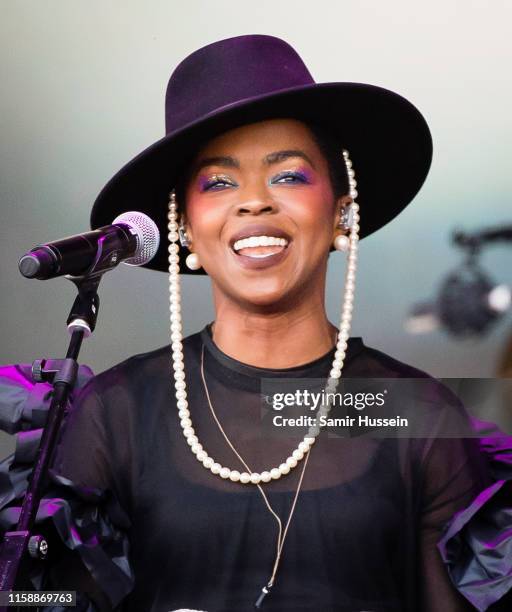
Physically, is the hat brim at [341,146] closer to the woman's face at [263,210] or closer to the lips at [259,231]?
the woman's face at [263,210]

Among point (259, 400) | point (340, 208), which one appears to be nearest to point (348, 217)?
point (340, 208)

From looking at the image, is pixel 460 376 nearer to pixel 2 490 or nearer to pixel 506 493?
pixel 506 493

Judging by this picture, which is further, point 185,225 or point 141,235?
point 185,225

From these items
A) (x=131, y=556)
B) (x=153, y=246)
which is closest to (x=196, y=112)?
(x=153, y=246)

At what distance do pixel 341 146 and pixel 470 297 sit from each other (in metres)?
0.52

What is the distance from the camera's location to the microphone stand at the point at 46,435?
146cm

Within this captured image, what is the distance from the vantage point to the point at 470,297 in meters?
2.48

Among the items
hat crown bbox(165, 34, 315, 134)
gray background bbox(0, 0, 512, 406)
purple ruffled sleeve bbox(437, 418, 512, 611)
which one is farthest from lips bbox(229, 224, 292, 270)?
purple ruffled sleeve bbox(437, 418, 512, 611)

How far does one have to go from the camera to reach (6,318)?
254cm

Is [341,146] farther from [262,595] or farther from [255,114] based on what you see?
[262,595]

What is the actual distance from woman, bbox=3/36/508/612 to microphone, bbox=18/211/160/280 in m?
0.34

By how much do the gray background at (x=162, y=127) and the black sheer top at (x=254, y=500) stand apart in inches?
16.1

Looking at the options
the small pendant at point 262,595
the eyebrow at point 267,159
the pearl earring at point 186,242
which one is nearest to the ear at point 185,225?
the pearl earring at point 186,242

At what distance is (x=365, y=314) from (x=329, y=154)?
50cm
